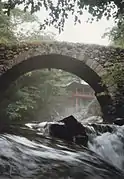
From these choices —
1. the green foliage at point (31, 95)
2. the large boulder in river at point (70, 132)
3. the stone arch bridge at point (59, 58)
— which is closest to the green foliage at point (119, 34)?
the stone arch bridge at point (59, 58)

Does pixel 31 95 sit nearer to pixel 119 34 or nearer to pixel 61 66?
pixel 61 66

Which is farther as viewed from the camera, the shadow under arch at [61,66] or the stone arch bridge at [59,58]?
the shadow under arch at [61,66]

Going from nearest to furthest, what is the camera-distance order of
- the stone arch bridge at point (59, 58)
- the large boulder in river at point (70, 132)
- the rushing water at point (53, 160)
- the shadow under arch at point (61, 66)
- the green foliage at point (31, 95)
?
the rushing water at point (53, 160)
the large boulder in river at point (70, 132)
the stone arch bridge at point (59, 58)
the shadow under arch at point (61, 66)
the green foliage at point (31, 95)

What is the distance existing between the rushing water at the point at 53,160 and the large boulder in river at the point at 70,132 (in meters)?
0.20

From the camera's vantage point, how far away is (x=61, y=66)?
11.4m

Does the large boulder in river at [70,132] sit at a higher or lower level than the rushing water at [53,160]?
higher

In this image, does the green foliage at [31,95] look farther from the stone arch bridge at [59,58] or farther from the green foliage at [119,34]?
the green foliage at [119,34]

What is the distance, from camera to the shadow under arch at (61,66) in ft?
33.7

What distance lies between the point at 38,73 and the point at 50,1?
12.6 meters

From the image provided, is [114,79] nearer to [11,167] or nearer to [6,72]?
[11,167]

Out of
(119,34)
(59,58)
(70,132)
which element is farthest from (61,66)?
(119,34)

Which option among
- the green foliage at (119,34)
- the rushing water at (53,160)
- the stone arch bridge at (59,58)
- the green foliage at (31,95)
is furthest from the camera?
the green foliage at (31,95)

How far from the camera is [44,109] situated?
1861cm

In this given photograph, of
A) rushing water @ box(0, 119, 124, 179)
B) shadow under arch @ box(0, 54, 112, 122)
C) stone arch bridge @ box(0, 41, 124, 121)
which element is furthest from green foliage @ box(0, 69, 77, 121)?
rushing water @ box(0, 119, 124, 179)
